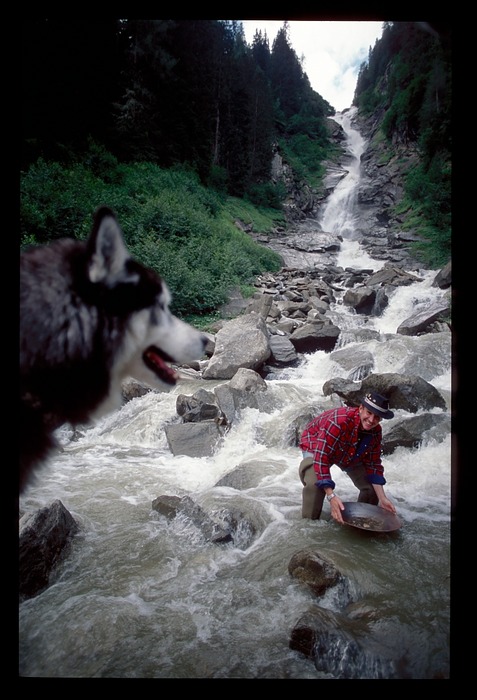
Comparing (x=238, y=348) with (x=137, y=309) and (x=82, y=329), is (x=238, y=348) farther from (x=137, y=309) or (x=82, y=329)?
(x=82, y=329)

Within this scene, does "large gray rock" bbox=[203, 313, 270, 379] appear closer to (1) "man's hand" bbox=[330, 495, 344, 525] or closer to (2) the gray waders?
(2) the gray waders

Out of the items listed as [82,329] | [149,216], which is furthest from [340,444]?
[149,216]

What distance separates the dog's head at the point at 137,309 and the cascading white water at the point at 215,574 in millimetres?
727

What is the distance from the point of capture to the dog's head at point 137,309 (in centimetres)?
106

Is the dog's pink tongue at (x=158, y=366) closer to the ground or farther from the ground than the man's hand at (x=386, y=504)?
farther from the ground

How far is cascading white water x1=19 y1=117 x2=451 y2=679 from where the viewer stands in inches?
71.9

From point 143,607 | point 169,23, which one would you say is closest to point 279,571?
point 143,607

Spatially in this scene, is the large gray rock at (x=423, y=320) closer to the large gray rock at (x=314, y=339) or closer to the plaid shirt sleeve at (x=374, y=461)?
the large gray rock at (x=314, y=339)

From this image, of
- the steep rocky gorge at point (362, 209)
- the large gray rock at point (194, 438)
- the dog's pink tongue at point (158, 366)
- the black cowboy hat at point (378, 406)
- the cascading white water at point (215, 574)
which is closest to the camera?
the dog's pink tongue at point (158, 366)


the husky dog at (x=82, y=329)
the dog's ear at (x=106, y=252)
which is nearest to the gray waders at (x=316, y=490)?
the husky dog at (x=82, y=329)

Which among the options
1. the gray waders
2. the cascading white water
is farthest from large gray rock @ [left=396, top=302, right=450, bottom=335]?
the gray waders

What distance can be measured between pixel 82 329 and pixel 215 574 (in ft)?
7.29

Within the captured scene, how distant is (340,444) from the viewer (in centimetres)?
277

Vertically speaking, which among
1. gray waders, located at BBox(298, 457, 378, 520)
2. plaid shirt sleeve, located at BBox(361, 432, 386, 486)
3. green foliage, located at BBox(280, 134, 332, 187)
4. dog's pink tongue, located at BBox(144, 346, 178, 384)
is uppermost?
green foliage, located at BBox(280, 134, 332, 187)
